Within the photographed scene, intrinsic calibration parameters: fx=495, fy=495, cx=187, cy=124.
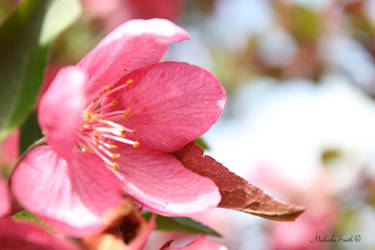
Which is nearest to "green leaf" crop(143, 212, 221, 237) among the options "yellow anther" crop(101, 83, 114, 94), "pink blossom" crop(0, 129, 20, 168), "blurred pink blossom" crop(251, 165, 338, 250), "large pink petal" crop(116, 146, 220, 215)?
"large pink petal" crop(116, 146, 220, 215)

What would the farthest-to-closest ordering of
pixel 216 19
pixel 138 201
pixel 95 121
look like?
pixel 216 19, pixel 95 121, pixel 138 201

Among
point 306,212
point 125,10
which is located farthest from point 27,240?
point 125,10

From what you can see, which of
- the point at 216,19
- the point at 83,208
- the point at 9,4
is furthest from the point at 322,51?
the point at 83,208

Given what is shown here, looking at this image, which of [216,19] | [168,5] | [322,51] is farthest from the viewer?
[216,19]

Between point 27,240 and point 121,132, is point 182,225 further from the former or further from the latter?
point 27,240

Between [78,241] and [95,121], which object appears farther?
[95,121]

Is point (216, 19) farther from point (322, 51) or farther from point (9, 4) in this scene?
point (9, 4)

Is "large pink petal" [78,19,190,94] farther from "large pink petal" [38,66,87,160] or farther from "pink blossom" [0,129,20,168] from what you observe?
"pink blossom" [0,129,20,168]

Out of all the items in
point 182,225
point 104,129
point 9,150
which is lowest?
point 9,150
